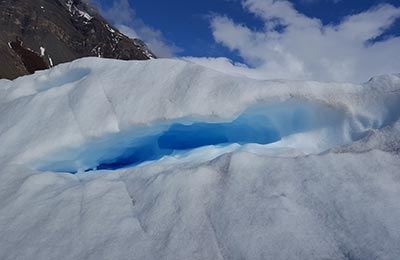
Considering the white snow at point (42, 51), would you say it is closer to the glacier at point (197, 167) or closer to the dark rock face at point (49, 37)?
the dark rock face at point (49, 37)

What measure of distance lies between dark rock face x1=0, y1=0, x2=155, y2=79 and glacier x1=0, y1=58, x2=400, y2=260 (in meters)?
102

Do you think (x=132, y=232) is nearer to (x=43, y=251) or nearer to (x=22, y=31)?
(x=43, y=251)

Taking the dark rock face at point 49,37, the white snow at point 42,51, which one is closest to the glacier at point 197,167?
the dark rock face at point 49,37

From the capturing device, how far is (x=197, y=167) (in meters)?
5.11

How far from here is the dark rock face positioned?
113 m

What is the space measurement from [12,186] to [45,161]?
3.17ft

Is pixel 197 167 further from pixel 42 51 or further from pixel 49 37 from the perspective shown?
pixel 49 37

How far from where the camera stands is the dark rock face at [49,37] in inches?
4446

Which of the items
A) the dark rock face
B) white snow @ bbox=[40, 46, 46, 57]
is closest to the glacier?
the dark rock face

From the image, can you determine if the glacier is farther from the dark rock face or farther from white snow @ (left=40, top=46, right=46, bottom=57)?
white snow @ (left=40, top=46, right=46, bottom=57)

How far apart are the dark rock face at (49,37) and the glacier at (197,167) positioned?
333 ft

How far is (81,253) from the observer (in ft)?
14.1

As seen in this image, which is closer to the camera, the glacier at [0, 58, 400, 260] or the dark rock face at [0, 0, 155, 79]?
the glacier at [0, 58, 400, 260]

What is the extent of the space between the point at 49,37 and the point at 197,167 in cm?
13910
